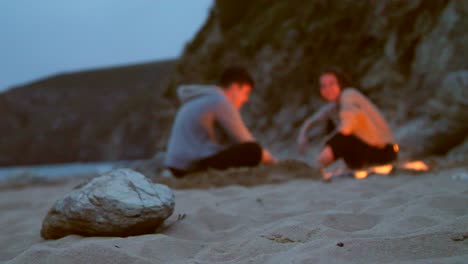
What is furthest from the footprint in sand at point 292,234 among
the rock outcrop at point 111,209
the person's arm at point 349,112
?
the person's arm at point 349,112

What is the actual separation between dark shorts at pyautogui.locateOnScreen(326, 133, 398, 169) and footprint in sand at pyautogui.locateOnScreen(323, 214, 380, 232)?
80.2 inches

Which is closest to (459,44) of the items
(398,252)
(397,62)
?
(397,62)

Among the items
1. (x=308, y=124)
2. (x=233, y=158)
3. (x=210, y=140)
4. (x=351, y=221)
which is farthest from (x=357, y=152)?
(x=351, y=221)

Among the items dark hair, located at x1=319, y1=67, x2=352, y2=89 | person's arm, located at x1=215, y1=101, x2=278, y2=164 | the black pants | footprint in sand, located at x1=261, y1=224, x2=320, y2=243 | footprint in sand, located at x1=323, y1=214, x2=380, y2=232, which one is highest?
dark hair, located at x1=319, y1=67, x2=352, y2=89

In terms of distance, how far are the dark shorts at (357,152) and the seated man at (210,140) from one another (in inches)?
26.5

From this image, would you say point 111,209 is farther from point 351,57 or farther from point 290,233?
point 351,57

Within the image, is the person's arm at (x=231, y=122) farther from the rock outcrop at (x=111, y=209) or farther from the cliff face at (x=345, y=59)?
the cliff face at (x=345, y=59)

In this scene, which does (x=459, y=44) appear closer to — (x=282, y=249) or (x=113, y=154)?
(x=282, y=249)

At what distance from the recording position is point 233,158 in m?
3.69

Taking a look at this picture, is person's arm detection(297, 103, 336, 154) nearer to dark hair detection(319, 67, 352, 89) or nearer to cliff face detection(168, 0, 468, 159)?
dark hair detection(319, 67, 352, 89)

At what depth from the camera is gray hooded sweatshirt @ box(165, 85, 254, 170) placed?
3748mm

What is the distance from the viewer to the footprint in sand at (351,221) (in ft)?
4.83

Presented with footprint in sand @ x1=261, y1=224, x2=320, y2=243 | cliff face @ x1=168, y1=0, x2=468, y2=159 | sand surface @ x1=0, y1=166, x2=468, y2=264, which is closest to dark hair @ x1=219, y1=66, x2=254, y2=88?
sand surface @ x1=0, y1=166, x2=468, y2=264

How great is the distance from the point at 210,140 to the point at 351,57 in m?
7.65
